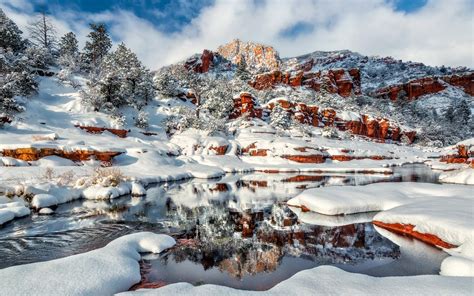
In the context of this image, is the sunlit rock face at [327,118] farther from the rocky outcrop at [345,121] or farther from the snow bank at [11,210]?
the snow bank at [11,210]

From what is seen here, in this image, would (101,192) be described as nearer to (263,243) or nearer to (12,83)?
(263,243)

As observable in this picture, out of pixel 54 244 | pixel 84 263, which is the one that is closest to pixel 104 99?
pixel 54 244

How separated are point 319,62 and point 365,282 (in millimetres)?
196082

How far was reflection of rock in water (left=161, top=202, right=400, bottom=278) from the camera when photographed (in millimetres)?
9773

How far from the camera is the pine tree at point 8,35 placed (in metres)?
47.6

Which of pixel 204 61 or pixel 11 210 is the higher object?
pixel 204 61

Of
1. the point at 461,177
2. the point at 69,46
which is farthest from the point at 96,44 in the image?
the point at 461,177

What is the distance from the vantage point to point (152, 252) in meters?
10.4

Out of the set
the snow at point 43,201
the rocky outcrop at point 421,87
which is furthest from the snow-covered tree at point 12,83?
the rocky outcrop at point 421,87

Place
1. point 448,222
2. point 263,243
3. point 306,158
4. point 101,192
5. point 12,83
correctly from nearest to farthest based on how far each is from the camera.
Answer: point 448,222
point 263,243
point 101,192
point 12,83
point 306,158

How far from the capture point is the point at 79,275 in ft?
23.9

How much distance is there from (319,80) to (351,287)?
11360 cm

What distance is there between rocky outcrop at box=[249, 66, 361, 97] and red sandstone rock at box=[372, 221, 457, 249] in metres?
87.0

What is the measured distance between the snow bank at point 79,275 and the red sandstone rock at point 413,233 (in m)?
10.5
